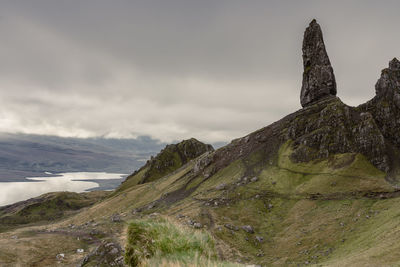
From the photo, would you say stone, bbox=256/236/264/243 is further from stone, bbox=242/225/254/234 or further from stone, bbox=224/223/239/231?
stone, bbox=224/223/239/231

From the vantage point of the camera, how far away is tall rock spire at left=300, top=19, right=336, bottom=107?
140375 mm

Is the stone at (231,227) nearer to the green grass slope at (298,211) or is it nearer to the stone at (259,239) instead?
the green grass slope at (298,211)

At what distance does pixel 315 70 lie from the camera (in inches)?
5630

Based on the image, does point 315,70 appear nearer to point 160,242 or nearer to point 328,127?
point 328,127

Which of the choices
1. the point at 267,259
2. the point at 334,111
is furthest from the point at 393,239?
the point at 334,111

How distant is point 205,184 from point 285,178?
40.9 m

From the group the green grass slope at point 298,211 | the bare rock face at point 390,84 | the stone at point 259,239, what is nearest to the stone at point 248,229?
the green grass slope at point 298,211

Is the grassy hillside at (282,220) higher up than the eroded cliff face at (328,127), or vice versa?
the eroded cliff face at (328,127)

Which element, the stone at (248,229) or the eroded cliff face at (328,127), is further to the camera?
the eroded cliff face at (328,127)

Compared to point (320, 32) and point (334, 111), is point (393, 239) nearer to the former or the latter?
point (334, 111)

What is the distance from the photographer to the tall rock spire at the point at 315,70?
140375 millimetres

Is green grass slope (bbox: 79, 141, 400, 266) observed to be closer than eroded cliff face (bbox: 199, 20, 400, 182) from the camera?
Yes

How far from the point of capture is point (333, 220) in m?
62.1

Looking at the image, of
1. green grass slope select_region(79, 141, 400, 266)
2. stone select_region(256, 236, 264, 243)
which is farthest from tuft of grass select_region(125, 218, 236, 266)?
stone select_region(256, 236, 264, 243)
